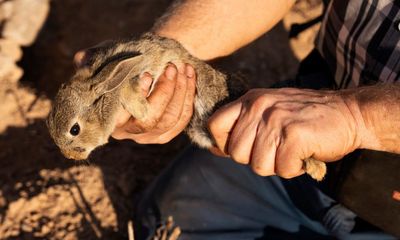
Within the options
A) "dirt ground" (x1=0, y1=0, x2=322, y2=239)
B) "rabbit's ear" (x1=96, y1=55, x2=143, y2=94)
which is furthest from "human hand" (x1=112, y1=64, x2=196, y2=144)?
"dirt ground" (x1=0, y1=0, x2=322, y2=239)

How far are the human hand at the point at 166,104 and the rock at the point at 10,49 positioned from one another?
2.98 meters

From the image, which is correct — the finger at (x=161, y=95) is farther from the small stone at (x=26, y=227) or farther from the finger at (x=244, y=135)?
the small stone at (x=26, y=227)

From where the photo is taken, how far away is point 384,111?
8.89ft

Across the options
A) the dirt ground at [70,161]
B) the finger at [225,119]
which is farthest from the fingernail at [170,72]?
the dirt ground at [70,161]

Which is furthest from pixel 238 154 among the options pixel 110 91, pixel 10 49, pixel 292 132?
pixel 10 49

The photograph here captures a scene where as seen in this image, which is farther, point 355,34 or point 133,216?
point 133,216

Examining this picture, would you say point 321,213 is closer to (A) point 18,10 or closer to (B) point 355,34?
(B) point 355,34

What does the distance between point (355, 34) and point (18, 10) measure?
4.29 metres

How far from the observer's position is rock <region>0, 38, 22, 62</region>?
5.93 m

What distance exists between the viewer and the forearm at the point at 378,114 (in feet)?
8.89

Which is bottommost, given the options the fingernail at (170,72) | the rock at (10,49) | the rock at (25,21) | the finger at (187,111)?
the rock at (10,49)

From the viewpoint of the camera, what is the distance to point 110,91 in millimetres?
3195

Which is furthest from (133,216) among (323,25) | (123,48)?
(323,25)

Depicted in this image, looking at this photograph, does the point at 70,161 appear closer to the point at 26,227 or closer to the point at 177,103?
the point at 26,227
